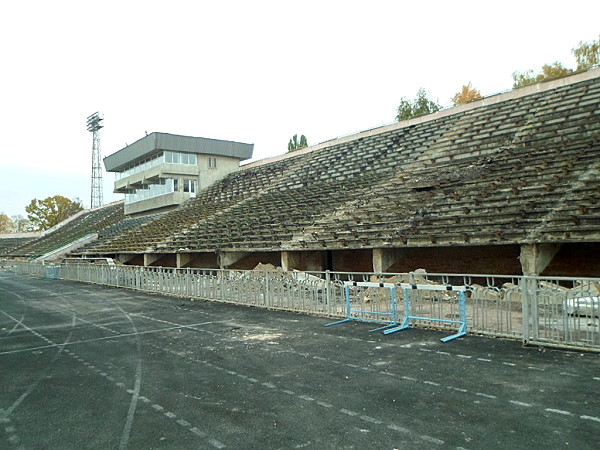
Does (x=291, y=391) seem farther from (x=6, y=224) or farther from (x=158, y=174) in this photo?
(x=6, y=224)

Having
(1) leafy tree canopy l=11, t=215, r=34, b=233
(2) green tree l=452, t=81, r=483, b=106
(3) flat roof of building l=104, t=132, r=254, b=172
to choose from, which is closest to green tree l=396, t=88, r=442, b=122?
(2) green tree l=452, t=81, r=483, b=106

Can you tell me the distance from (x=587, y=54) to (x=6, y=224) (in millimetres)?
126739

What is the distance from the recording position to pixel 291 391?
606 centimetres

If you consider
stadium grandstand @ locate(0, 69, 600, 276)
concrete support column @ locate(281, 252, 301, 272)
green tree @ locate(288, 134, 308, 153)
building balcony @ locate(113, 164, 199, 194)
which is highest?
green tree @ locate(288, 134, 308, 153)

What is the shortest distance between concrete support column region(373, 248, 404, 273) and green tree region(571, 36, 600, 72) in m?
38.6

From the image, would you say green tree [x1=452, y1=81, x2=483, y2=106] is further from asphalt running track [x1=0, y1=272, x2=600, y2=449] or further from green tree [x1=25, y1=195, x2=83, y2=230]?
green tree [x1=25, y1=195, x2=83, y2=230]

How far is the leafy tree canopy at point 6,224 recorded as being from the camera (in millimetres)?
108812

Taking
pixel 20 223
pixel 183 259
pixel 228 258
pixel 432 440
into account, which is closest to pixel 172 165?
pixel 183 259

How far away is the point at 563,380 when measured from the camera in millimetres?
6098

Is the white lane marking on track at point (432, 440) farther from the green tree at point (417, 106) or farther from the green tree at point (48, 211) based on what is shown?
the green tree at point (48, 211)

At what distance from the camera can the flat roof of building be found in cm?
3684

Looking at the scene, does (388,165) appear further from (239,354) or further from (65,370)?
(65,370)

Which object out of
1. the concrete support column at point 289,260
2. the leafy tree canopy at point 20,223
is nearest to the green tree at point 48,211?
the leafy tree canopy at point 20,223

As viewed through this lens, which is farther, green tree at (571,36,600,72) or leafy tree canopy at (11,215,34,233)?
leafy tree canopy at (11,215,34,233)
